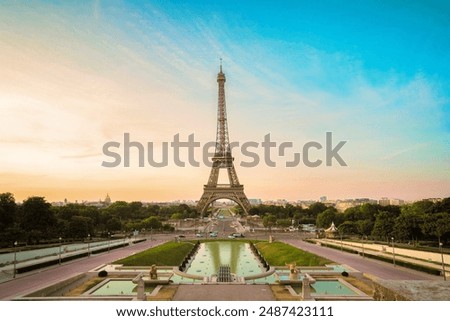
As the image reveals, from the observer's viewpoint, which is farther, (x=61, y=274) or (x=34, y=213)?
(x=34, y=213)

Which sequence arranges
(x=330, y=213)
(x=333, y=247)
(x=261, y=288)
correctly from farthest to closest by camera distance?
1. (x=330, y=213)
2. (x=333, y=247)
3. (x=261, y=288)

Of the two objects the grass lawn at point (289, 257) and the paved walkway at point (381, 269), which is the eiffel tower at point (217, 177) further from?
the paved walkway at point (381, 269)

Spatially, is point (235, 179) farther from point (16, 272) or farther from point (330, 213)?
point (16, 272)

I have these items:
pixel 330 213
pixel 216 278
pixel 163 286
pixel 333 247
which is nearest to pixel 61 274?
pixel 163 286

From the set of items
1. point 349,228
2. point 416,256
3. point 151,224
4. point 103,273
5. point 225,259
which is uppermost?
point 151,224

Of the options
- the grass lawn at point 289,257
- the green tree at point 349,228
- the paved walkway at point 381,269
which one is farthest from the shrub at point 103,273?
the green tree at point 349,228

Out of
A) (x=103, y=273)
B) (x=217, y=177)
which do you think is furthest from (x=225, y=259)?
(x=217, y=177)

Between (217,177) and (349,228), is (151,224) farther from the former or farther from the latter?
(349,228)

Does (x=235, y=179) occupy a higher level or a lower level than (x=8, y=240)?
higher
